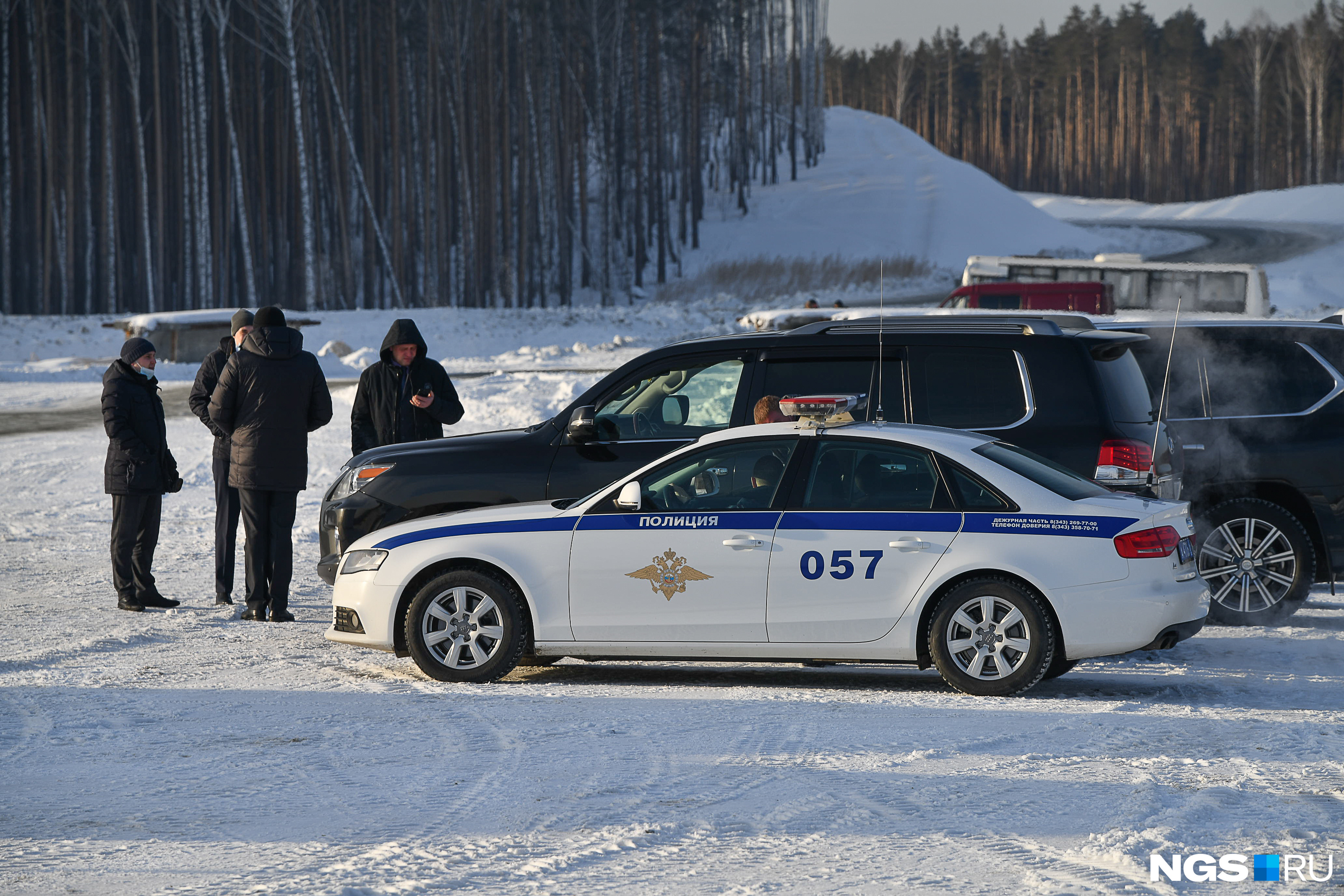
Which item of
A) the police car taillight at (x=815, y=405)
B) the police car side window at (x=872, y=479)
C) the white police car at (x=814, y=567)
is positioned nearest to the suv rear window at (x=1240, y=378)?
the white police car at (x=814, y=567)

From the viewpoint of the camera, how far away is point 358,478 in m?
8.77

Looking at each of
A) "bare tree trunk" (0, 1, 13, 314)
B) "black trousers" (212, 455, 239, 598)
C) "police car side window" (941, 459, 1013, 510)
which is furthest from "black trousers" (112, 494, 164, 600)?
"bare tree trunk" (0, 1, 13, 314)

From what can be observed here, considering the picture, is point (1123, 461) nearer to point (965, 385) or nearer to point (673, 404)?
point (965, 385)

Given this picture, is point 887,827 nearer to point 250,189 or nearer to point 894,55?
point 250,189

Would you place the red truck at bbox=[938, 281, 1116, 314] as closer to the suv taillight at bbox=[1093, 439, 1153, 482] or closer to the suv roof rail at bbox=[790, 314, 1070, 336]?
the suv roof rail at bbox=[790, 314, 1070, 336]

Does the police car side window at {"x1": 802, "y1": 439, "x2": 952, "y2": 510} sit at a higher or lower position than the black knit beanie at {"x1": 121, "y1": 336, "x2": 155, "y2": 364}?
lower

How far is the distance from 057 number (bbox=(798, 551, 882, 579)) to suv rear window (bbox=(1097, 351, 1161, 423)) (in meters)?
2.26

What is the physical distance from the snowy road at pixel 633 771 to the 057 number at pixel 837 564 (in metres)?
0.64

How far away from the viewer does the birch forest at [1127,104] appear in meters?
108

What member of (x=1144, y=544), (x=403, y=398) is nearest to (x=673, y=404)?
(x=403, y=398)

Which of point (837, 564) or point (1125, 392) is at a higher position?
point (1125, 392)

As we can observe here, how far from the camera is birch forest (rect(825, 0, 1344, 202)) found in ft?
356

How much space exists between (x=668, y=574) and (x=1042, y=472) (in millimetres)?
2033

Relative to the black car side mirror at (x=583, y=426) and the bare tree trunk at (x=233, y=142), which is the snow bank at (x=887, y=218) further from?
the black car side mirror at (x=583, y=426)
